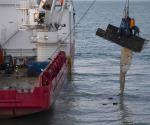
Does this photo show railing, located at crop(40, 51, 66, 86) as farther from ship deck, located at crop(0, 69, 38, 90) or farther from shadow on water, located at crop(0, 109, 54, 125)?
Result: shadow on water, located at crop(0, 109, 54, 125)

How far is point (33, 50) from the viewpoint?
30625mm

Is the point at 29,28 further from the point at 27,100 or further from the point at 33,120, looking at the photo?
the point at 27,100

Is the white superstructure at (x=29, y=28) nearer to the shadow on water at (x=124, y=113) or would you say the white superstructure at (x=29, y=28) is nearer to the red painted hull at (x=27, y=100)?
the shadow on water at (x=124, y=113)

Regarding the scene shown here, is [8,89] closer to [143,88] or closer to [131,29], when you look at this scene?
[131,29]

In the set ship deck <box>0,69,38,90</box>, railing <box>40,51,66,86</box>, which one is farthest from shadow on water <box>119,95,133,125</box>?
ship deck <box>0,69,38,90</box>

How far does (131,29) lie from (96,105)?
3850 millimetres

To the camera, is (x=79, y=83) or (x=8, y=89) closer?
(x=8, y=89)


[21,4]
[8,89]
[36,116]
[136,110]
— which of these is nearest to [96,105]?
[136,110]

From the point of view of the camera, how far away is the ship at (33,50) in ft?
71.0

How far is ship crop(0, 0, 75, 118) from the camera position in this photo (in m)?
21.6

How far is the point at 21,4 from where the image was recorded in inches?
1230

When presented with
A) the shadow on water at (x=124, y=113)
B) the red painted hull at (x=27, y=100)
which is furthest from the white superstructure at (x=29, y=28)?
the red painted hull at (x=27, y=100)

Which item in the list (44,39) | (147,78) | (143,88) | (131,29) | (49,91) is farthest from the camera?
(147,78)

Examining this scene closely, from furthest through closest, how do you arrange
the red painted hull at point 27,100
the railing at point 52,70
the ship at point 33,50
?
the railing at point 52,70 → the ship at point 33,50 → the red painted hull at point 27,100
